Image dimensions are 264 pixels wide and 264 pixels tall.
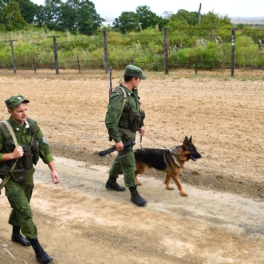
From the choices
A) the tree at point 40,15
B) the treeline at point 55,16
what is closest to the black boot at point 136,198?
the treeline at point 55,16

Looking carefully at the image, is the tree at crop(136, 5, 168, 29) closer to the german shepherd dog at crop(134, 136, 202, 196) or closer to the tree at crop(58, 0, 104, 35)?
the tree at crop(58, 0, 104, 35)

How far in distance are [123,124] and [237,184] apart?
219cm

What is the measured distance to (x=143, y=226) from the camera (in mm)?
4945

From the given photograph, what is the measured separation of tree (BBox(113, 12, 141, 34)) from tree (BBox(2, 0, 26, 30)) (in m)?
10.0

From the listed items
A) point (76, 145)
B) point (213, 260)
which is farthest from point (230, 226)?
point (76, 145)

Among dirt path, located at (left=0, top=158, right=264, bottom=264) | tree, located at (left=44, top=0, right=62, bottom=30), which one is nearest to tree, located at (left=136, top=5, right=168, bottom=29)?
tree, located at (left=44, top=0, right=62, bottom=30)

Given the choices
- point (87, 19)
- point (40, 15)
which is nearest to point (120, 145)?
point (87, 19)

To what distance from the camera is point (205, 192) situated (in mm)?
5961

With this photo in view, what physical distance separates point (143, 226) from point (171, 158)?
1.31 metres

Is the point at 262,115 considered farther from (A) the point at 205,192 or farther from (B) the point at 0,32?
(B) the point at 0,32

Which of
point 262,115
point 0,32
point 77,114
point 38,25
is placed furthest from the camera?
point 38,25

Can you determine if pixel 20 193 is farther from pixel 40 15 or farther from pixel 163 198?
pixel 40 15

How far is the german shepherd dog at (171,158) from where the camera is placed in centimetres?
570

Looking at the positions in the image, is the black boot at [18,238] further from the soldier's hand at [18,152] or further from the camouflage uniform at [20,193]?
the soldier's hand at [18,152]
